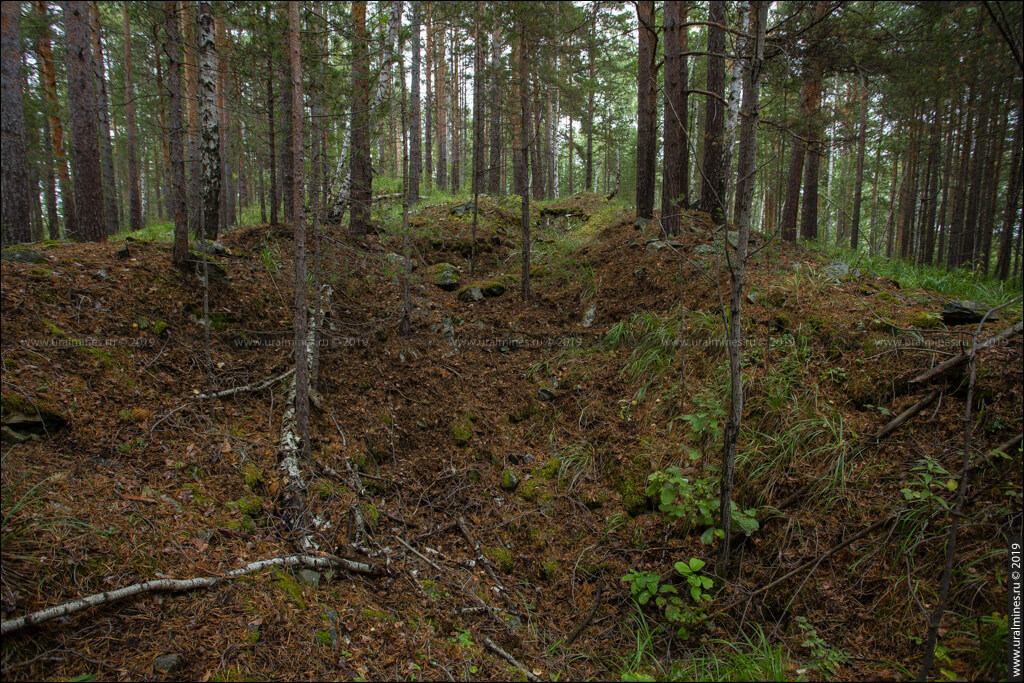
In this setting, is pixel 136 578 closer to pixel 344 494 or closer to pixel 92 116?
pixel 344 494

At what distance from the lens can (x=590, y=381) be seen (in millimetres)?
5750

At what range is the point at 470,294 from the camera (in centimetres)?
791

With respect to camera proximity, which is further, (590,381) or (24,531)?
(590,381)

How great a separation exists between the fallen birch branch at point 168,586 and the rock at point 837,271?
624cm

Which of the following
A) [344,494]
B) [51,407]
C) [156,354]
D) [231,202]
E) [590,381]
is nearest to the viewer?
[51,407]

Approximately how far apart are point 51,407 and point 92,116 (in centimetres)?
600

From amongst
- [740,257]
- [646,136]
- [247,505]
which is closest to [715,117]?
[646,136]

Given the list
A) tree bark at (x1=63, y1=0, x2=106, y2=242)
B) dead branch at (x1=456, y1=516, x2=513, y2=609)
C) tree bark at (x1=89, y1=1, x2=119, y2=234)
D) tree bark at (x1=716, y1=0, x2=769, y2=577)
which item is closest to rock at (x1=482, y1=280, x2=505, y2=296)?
dead branch at (x1=456, y1=516, x2=513, y2=609)

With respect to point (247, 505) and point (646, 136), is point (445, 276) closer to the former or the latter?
point (646, 136)

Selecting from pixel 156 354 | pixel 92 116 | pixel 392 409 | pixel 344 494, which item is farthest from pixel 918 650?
pixel 92 116

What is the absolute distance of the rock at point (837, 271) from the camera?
5.63 m

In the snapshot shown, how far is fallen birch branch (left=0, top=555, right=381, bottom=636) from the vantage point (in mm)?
2002

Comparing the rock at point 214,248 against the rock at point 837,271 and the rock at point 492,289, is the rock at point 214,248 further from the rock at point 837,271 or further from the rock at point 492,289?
the rock at point 837,271

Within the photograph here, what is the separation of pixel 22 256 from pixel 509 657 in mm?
6676
